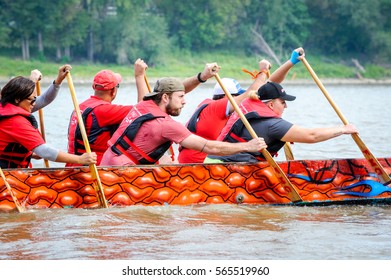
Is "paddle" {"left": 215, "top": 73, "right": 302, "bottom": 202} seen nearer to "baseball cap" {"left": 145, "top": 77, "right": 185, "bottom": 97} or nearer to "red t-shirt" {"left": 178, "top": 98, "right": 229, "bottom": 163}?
"baseball cap" {"left": 145, "top": 77, "right": 185, "bottom": 97}

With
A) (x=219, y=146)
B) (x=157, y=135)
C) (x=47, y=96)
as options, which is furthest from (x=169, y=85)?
(x=47, y=96)

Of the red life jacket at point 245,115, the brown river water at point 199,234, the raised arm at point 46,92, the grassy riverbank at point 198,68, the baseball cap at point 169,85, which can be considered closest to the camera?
the brown river water at point 199,234

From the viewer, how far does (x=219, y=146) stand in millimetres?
9617

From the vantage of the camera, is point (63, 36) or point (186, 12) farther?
point (186, 12)

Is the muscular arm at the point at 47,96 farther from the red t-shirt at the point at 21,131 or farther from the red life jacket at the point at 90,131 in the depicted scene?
the red t-shirt at the point at 21,131

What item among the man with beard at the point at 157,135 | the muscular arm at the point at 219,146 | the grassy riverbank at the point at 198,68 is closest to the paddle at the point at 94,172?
the man with beard at the point at 157,135

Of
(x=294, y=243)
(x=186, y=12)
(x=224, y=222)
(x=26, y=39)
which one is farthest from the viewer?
(x=186, y=12)

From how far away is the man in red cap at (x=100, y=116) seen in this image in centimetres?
1040

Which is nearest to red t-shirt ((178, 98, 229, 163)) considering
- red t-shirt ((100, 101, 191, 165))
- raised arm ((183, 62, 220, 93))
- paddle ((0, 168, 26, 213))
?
raised arm ((183, 62, 220, 93))

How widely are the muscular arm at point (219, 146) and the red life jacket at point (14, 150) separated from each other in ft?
4.99

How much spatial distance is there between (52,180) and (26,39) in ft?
153
